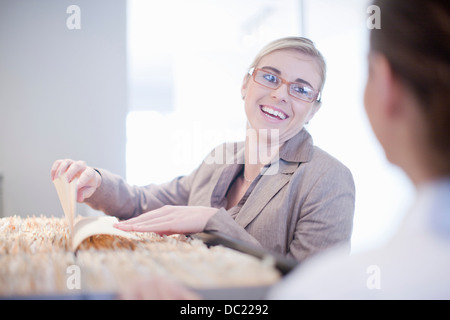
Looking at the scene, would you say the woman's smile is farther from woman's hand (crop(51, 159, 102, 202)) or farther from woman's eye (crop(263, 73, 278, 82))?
woman's hand (crop(51, 159, 102, 202))

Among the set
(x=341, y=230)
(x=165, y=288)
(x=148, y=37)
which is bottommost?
(x=341, y=230)

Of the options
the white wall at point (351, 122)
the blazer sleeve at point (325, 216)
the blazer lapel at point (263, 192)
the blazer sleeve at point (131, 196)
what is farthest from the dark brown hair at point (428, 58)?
the white wall at point (351, 122)

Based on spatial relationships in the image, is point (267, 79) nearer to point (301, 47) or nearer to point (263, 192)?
point (301, 47)

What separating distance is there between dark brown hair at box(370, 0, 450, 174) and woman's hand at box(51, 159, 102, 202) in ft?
3.22

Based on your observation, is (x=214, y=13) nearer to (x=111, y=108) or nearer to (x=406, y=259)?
(x=111, y=108)

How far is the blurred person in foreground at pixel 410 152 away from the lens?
0.44 m

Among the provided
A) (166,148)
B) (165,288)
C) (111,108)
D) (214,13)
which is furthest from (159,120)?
(165,288)

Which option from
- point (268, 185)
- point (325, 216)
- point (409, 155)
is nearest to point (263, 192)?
point (268, 185)

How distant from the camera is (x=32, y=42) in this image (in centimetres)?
316

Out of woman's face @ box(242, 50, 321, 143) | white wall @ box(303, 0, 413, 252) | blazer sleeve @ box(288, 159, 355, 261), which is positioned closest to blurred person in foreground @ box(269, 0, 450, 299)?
blazer sleeve @ box(288, 159, 355, 261)

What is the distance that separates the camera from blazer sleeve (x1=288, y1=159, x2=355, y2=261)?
1.11m

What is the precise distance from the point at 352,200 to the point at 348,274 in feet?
2.60

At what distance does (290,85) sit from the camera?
4.56 ft

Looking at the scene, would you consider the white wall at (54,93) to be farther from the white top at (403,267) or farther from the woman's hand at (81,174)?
the white top at (403,267)
